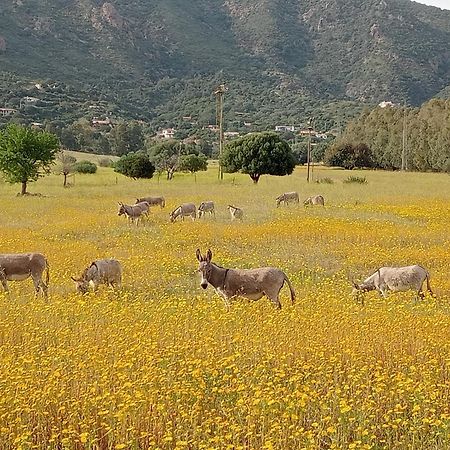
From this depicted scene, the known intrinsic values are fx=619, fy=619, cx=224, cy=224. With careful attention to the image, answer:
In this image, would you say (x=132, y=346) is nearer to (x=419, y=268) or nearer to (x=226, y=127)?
(x=419, y=268)

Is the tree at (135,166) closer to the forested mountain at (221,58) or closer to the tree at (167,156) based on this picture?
the tree at (167,156)

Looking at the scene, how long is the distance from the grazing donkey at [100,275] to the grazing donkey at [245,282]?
3189mm

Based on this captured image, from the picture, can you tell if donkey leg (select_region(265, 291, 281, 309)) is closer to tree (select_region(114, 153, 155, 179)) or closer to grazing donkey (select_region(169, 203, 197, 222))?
grazing donkey (select_region(169, 203, 197, 222))

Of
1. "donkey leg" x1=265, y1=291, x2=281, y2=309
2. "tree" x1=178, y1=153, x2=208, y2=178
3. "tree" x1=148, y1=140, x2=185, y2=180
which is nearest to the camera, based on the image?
"donkey leg" x1=265, y1=291, x2=281, y2=309

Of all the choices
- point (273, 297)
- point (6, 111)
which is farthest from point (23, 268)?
point (6, 111)

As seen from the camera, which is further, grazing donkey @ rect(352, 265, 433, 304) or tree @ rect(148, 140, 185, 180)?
tree @ rect(148, 140, 185, 180)

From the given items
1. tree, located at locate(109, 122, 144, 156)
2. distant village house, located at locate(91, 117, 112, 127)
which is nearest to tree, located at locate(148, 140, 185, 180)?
tree, located at locate(109, 122, 144, 156)

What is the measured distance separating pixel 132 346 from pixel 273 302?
3817 millimetres

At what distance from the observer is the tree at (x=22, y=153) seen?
43656 mm

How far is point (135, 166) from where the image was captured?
64375 millimetres

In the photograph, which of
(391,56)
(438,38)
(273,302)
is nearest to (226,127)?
(391,56)

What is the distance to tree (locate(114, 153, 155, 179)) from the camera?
64438 mm

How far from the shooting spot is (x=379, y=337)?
9.01 metres

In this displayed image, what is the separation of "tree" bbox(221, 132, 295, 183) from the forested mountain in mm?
72454
